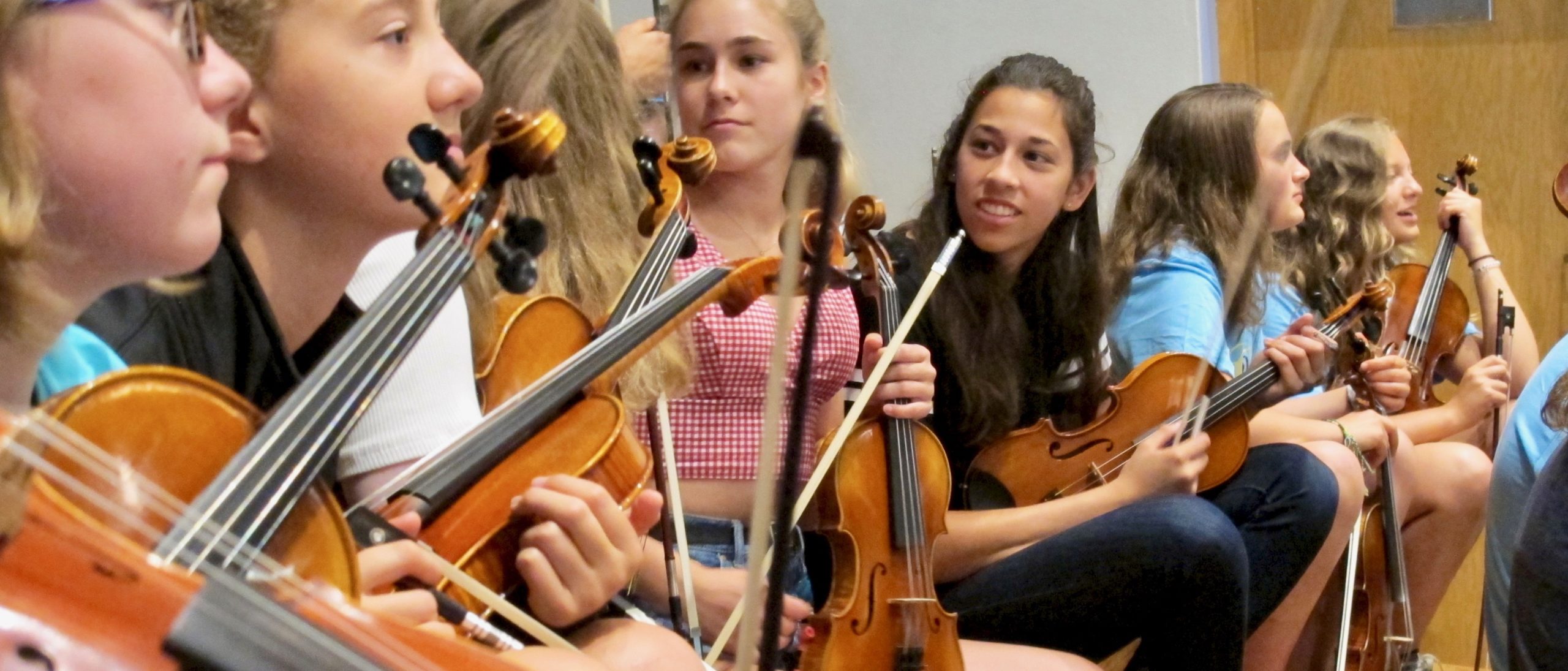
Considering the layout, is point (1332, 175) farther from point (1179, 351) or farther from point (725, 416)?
point (725, 416)

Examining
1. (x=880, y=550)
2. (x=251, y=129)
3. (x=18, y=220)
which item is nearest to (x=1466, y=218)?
(x=880, y=550)

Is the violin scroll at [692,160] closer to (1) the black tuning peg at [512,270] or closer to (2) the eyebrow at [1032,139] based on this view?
(1) the black tuning peg at [512,270]

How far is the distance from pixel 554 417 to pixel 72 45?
0.38m

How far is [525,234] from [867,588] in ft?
1.85

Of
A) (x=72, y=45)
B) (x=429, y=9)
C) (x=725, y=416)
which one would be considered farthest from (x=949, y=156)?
(x=72, y=45)

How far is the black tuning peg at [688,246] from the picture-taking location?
1169 mm

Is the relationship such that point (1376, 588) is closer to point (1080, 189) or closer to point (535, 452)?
point (1080, 189)

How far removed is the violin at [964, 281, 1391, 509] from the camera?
1.63 meters

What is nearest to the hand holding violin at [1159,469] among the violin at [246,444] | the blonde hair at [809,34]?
the blonde hair at [809,34]

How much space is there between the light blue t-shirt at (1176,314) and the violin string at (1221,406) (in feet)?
0.17

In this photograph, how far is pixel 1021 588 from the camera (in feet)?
4.85

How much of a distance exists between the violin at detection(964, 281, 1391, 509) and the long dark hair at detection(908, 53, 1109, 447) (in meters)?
0.03

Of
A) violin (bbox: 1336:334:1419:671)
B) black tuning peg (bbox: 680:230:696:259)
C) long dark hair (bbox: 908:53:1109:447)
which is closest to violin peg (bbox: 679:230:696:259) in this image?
black tuning peg (bbox: 680:230:696:259)

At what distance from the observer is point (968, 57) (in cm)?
270
